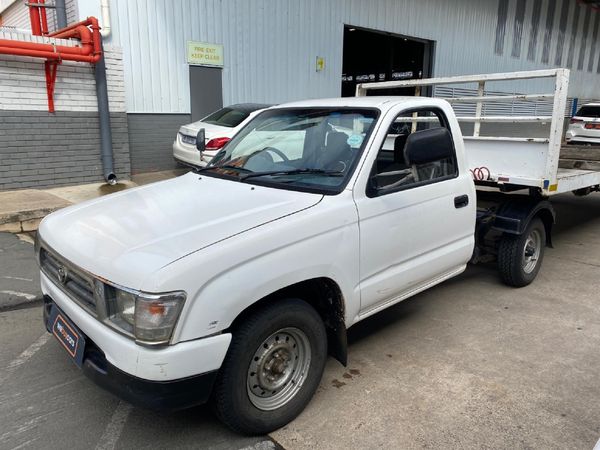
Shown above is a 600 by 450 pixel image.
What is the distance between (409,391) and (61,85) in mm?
8057

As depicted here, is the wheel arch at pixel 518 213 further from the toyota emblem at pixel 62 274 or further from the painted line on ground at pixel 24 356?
the painted line on ground at pixel 24 356

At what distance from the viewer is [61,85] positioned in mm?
8492

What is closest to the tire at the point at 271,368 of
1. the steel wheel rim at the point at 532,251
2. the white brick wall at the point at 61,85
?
the steel wheel rim at the point at 532,251

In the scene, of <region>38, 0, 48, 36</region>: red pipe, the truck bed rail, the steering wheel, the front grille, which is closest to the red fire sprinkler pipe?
<region>38, 0, 48, 36</region>: red pipe

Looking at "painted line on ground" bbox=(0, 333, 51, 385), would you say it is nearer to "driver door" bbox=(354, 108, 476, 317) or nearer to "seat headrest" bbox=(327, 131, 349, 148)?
"driver door" bbox=(354, 108, 476, 317)

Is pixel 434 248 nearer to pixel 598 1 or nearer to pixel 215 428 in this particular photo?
pixel 215 428

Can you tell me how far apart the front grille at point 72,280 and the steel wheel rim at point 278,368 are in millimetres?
900

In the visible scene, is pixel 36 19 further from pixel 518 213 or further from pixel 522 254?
pixel 522 254

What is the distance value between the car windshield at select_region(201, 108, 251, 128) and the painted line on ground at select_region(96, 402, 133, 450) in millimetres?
6989

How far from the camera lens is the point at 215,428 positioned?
9.22ft

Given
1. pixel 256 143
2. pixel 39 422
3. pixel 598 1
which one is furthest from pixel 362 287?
pixel 598 1

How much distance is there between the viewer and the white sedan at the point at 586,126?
12312mm

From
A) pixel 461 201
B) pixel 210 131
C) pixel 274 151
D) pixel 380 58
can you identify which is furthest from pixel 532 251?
pixel 380 58

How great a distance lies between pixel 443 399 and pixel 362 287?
35.0 inches
